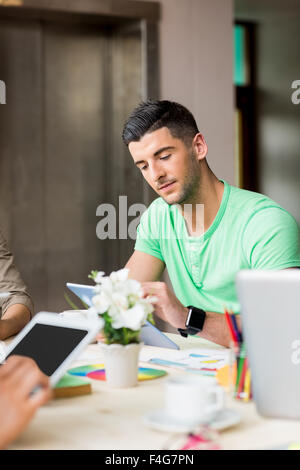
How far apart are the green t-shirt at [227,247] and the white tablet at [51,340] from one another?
0.79 metres

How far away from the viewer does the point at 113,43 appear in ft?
14.5

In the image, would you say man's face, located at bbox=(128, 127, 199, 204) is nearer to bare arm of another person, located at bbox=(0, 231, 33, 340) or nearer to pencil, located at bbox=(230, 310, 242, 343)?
bare arm of another person, located at bbox=(0, 231, 33, 340)

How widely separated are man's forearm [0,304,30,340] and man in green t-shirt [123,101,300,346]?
0.45 metres

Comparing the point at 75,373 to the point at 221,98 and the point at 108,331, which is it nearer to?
the point at 108,331

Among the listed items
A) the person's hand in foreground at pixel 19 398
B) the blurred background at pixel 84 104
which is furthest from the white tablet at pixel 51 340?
the blurred background at pixel 84 104

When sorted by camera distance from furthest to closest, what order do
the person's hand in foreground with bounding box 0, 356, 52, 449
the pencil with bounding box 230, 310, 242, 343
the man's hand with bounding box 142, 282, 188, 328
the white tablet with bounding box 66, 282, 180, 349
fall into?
1. the man's hand with bounding box 142, 282, 188, 328
2. the white tablet with bounding box 66, 282, 180, 349
3. the pencil with bounding box 230, 310, 242, 343
4. the person's hand in foreground with bounding box 0, 356, 52, 449

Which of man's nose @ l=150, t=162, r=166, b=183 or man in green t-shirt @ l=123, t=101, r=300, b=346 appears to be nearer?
man in green t-shirt @ l=123, t=101, r=300, b=346

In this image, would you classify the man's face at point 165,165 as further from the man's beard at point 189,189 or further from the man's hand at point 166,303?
the man's hand at point 166,303

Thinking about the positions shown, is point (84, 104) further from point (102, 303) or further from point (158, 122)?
point (102, 303)

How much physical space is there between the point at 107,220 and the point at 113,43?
1128mm

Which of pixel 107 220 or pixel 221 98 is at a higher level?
pixel 221 98

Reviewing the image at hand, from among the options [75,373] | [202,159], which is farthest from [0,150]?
[75,373]

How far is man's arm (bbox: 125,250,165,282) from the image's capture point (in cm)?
265

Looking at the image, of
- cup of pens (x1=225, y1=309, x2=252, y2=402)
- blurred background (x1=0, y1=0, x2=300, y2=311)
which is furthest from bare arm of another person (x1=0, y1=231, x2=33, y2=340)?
blurred background (x1=0, y1=0, x2=300, y2=311)
